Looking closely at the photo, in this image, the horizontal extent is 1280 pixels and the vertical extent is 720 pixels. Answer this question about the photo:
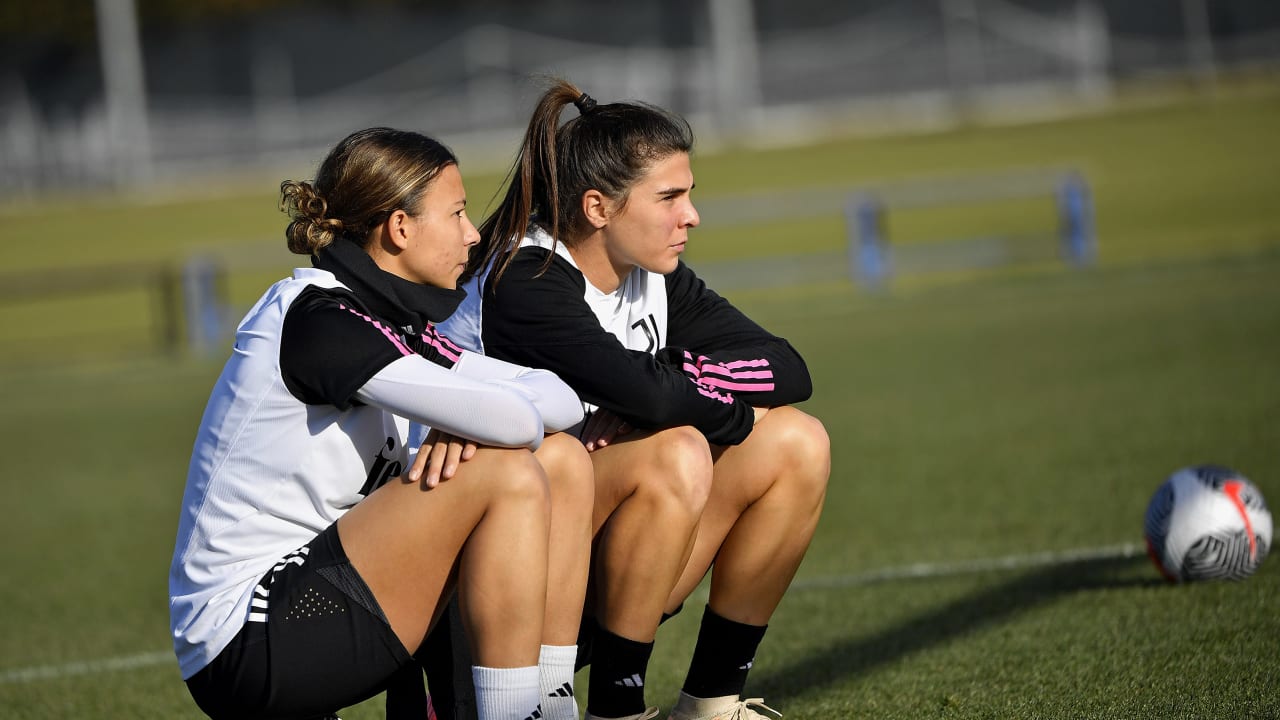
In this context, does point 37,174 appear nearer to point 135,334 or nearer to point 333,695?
point 135,334

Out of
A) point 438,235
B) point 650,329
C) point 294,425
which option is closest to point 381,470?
point 294,425

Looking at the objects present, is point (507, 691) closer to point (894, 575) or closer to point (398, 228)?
point (398, 228)

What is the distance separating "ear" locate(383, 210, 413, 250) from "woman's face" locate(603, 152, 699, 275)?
553 millimetres

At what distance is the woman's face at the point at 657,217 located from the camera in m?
3.38

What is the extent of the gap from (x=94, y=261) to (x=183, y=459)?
20258 mm

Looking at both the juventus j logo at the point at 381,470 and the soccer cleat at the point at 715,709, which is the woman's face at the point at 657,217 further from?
the soccer cleat at the point at 715,709

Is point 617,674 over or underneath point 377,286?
underneath

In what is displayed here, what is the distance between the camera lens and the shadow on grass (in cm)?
403

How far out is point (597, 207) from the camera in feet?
11.2

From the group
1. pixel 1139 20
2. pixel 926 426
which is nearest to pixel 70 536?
pixel 926 426

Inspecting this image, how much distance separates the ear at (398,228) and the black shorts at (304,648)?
0.60 m

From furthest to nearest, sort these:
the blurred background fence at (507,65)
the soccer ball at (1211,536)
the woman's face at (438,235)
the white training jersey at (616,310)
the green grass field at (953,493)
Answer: the blurred background fence at (507,65), the soccer ball at (1211,536), the green grass field at (953,493), the white training jersey at (616,310), the woman's face at (438,235)

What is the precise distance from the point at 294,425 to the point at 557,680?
0.72 meters

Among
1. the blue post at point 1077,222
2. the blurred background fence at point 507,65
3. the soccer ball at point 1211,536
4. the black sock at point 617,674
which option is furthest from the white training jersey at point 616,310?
the blurred background fence at point 507,65
